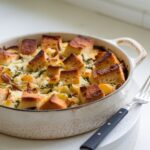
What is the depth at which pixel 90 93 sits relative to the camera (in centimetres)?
87

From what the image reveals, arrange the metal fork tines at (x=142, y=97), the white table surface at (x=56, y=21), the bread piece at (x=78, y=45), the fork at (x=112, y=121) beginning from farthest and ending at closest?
the white table surface at (x=56, y=21) < the bread piece at (x=78, y=45) < the metal fork tines at (x=142, y=97) < the fork at (x=112, y=121)

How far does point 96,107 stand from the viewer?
0.85 meters

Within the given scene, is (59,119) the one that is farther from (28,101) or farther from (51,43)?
(51,43)

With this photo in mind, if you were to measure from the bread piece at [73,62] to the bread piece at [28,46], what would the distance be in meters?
0.10

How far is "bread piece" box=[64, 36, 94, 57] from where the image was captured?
105 cm

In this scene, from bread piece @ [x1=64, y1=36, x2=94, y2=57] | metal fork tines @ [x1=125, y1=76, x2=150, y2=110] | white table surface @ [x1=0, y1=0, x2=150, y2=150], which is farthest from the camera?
white table surface @ [x1=0, y1=0, x2=150, y2=150]

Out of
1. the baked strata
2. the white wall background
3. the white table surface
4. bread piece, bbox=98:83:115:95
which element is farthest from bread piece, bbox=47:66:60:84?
the white wall background

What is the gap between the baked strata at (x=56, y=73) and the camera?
874 millimetres

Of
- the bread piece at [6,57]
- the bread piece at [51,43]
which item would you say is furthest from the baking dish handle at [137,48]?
the bread piece at [6,57]

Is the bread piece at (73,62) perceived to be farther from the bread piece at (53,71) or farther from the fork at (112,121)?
the fork at (112,121)

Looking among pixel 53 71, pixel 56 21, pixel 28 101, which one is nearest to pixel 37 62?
pixel 53 71

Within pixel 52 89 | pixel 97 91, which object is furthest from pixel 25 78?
pixel 97 91

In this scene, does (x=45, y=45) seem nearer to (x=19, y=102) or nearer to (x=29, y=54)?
(x=29, y=54)

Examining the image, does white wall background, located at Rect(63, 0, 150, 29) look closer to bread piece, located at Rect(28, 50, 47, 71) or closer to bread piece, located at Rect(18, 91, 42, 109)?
bread piece, located at Rect(28, 50, 47, 71)
